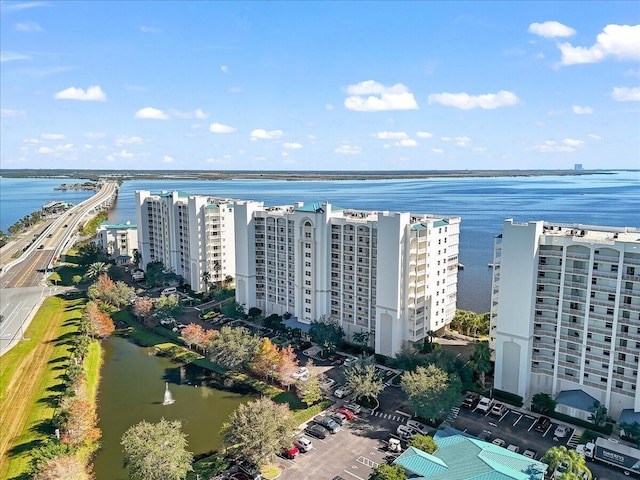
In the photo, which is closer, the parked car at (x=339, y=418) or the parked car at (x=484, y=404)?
the parked car at (x=339, y=418)

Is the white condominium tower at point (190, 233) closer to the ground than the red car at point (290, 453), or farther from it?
farther from it

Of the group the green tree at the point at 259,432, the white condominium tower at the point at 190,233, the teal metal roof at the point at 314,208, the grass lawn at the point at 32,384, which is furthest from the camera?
the white condominium tower at the point at 190,233

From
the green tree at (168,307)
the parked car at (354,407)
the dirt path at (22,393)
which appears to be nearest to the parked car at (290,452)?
the parked car at (354,407)

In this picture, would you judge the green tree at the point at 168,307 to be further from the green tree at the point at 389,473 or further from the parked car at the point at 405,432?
the green tree at the point at 389,473

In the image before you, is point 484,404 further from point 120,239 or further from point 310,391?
point 120,239

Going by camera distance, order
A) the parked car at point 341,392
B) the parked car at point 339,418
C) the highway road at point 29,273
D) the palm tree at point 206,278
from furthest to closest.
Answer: the palm tree at point 206,278 → the highway road at point 29,273 → the parked car at point 341,392 → the parked car at point 339,418

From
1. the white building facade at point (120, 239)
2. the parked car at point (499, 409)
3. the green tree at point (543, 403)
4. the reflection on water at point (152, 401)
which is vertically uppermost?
the white building facade at point (120, 239)
